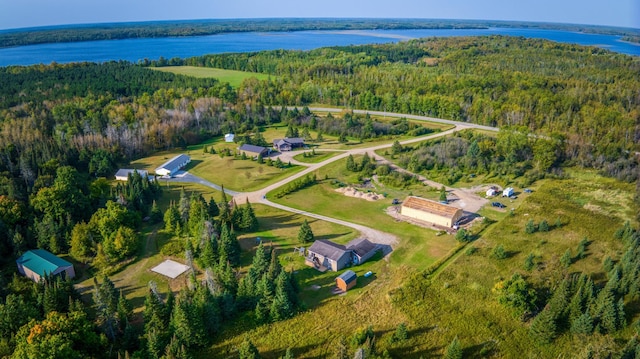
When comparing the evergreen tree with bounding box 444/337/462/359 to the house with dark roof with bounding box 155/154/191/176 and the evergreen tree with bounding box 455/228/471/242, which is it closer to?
the evergreen tree with bounding box 455/228/471/242

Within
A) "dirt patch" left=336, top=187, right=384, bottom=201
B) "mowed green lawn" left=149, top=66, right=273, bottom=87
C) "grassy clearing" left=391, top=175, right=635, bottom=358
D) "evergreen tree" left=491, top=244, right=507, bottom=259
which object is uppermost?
"mowed green lawn" left=149, top=66, right=273, bottom=87

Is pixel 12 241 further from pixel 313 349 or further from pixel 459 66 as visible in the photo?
pixel 459 66

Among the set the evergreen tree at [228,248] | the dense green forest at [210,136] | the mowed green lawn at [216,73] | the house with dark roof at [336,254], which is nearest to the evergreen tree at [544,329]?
the dense green forest at [210,136]

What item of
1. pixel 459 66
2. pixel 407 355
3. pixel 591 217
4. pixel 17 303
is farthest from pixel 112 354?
pixel 459 66

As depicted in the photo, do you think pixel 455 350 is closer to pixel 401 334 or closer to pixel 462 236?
pixel 401 334

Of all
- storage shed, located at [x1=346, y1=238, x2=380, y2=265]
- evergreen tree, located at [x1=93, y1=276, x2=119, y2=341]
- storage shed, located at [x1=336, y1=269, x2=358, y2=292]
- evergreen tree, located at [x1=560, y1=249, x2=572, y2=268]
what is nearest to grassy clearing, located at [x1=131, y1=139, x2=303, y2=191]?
storage shed, located at [x1=346, y1=238, x2=380, y2=265]

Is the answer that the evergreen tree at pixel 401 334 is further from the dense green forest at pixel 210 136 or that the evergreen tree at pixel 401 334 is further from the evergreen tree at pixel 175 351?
the evergreen tree at pixel 175 351
